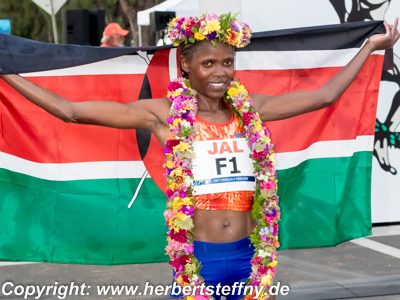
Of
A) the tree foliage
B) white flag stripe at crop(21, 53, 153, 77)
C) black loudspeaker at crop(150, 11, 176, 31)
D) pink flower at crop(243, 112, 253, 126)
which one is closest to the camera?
pink flower at crop(243, 112, 253, 126)

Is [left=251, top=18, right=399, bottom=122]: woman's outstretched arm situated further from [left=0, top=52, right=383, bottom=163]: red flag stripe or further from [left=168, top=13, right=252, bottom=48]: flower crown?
[left=0, top=52, right=383, bottom=163]: red flag stripe

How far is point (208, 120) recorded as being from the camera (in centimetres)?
336

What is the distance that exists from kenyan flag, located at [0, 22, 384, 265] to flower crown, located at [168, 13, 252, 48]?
110 centimetres

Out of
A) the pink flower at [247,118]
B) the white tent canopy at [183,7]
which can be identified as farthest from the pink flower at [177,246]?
the white tent canopy at [183,7]

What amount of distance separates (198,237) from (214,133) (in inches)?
23.6

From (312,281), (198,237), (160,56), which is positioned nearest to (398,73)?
(312,281)

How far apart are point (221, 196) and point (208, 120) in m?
0.45

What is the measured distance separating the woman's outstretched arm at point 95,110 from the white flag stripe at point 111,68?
1.08 meters

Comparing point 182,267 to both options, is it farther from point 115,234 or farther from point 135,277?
point 135,277

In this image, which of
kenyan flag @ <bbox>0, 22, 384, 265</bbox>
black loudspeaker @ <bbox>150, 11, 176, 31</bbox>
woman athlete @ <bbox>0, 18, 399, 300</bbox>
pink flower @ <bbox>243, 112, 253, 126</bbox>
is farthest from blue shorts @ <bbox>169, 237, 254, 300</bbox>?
black loudspeaker @ <bbox>150, 11, 176, 31</bbox>

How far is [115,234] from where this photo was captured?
456 cm

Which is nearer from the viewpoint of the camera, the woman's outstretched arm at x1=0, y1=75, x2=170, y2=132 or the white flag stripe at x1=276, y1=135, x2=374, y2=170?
the woman's outstretched arm at x1=0, y1=75, x2=170, y2=132

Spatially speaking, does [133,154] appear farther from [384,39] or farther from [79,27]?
[79,27]

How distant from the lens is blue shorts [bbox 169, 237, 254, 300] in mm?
3209
